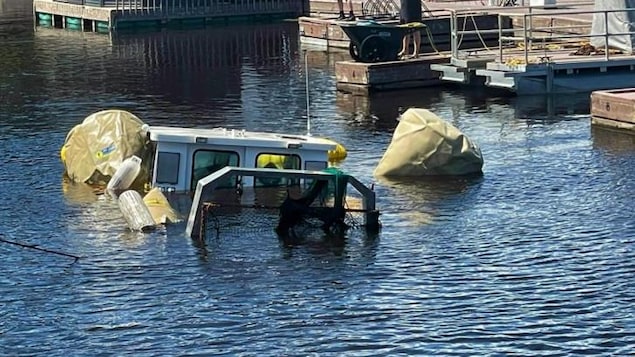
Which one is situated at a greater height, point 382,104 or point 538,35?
point 538,35

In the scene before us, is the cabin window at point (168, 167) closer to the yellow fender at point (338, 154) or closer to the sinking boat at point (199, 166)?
the sinking boat at point (199, 166)

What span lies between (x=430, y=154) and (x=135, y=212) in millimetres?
7695

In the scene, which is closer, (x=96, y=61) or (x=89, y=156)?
(x=89, y=156)

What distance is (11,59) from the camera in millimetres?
62562

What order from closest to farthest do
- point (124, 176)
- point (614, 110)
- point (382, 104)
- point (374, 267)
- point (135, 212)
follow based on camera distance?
point (374, 267) < point (135, 212) < point (124, 176) < point (614, 110) < point (382, 104)

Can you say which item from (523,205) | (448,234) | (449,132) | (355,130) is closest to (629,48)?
(355,130)

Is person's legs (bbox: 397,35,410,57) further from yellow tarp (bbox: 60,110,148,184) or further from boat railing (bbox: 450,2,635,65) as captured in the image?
yellow tarp (bbox: 60,110,148,184)

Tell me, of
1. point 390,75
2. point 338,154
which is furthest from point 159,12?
point 338,154

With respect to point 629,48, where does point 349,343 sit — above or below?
below

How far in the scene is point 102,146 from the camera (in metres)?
33.4

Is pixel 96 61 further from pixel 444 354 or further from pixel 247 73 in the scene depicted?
pixel 444 354

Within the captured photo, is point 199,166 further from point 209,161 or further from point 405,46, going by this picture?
point 405,46

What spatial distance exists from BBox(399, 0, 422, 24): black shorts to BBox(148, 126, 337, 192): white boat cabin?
20567mm

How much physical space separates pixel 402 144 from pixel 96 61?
30673 mm
